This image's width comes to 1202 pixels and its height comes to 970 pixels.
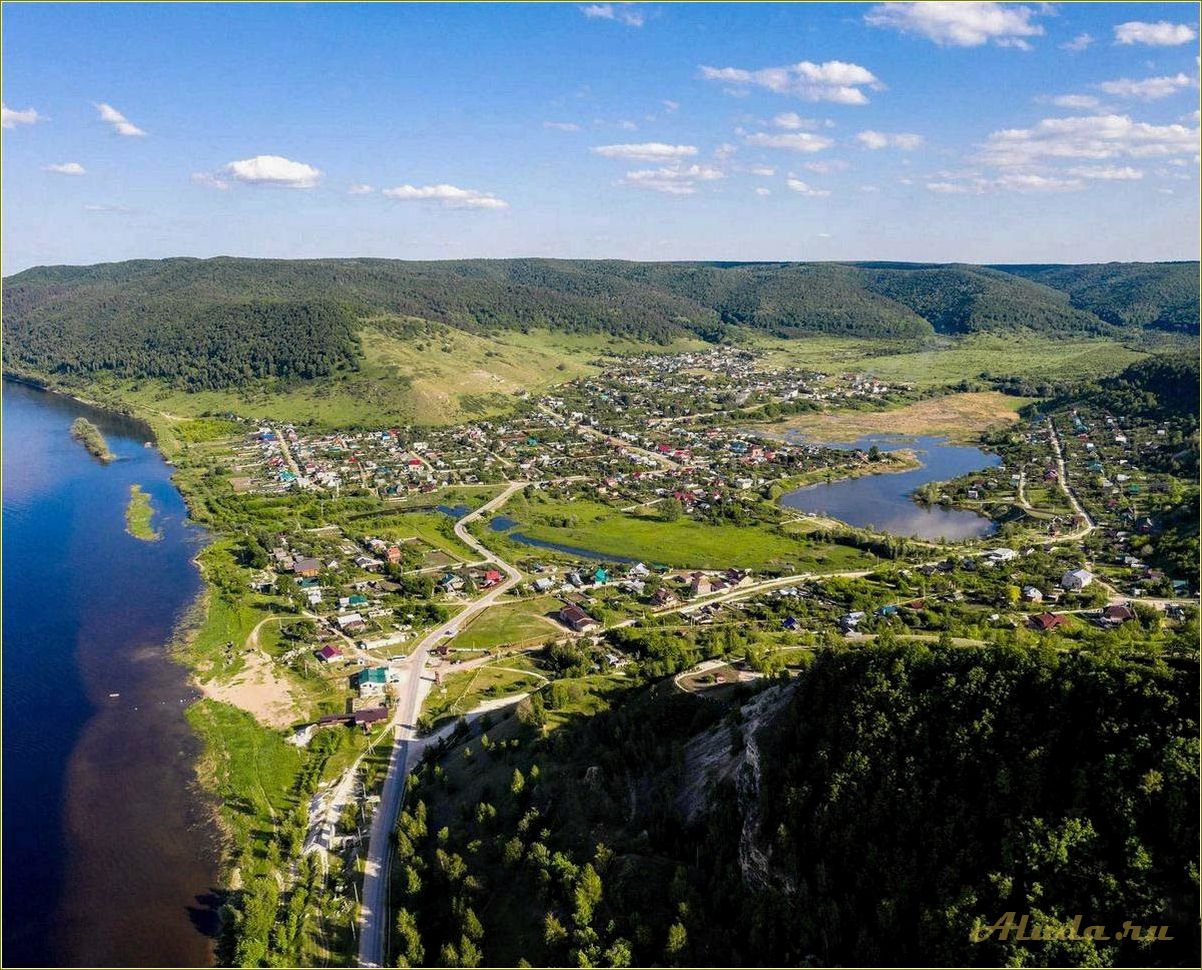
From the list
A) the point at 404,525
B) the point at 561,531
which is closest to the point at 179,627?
the point at 404,525

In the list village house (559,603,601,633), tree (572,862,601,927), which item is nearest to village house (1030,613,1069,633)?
village house (559,603,601,633)

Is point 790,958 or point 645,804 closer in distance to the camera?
point 790,958

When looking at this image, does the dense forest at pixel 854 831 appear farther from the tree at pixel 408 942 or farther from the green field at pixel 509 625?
the green field at pixel 509 625

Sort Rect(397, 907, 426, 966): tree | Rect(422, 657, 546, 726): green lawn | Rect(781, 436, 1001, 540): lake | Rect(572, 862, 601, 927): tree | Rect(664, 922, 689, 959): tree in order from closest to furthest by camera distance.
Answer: Rect(664, 922, 689, 959): tree → Rect(572, 862, 601, 927): tree → Rect(397, 907, 426, 966): tree → Rect(422, 657, 546, 726): green lawn → Rect(781, 436, 1001, 540): lake

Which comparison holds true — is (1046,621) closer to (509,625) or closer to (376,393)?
(509,625)

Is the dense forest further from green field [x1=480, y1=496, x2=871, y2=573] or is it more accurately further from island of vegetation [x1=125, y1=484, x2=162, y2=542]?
island of vegetation [x1=125, y1=484, x2=162, y2=542]

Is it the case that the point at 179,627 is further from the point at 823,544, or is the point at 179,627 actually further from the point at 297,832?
the point at 823,544
